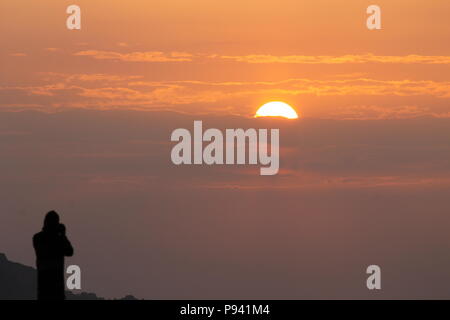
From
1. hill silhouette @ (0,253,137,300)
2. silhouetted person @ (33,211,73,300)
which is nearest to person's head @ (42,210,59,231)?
silhouetted person @ (33,211,73,300)

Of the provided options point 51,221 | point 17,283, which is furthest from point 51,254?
point 17,283

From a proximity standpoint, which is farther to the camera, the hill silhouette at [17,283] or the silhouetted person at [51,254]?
the hill silhouette at [17,283]

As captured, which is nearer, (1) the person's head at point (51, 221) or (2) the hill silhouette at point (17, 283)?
(1) the person's head at point (51, 221)

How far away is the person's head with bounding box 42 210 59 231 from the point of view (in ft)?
92.1

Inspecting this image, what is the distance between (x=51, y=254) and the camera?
2822 centimetres

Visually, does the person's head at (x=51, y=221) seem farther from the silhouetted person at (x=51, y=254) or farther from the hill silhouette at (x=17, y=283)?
the hill silhouette at (x=17, y=283)

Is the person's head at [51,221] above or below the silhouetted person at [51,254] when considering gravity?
above

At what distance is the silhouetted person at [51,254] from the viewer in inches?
1105

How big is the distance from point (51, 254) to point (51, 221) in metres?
0.77

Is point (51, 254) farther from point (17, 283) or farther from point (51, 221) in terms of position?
point (17, 283)

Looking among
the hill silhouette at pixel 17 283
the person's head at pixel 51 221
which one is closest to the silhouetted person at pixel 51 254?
the person's head at pixel 51 221

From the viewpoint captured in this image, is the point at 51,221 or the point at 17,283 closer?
the point at 51,221
